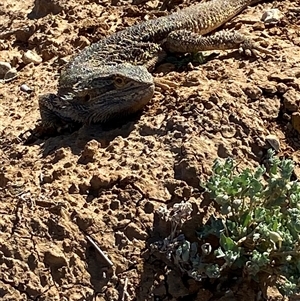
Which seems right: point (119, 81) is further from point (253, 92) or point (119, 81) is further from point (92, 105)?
point (253, 92)

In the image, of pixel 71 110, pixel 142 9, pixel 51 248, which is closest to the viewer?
pixel 51 248

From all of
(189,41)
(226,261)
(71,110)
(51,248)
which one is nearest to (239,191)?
(226,261)

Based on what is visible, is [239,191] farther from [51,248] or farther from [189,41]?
[189,41]

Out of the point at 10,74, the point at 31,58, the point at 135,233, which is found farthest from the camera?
the point at 31,58

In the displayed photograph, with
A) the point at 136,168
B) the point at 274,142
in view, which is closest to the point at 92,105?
the point at 136,168

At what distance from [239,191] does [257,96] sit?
1278 mm

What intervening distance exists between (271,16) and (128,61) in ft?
3.99

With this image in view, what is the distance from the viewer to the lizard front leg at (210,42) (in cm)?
607

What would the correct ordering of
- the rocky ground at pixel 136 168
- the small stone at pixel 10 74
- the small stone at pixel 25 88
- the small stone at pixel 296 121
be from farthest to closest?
1. the small stone at pixel 10 74
2. the small stone at pixel 25 88
3. the small stone at pixel 296 121
4. the rocky ground at pixel 136 168

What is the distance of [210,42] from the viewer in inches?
249

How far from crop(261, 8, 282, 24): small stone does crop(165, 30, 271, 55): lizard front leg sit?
0.33 m

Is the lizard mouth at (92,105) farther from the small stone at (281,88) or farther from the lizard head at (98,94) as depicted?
the small stone at (281,88)

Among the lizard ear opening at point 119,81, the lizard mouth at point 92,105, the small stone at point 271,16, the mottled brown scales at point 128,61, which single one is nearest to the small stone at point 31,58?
the mottled brown scales at point 128,61

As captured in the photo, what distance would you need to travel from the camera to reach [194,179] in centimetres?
483
